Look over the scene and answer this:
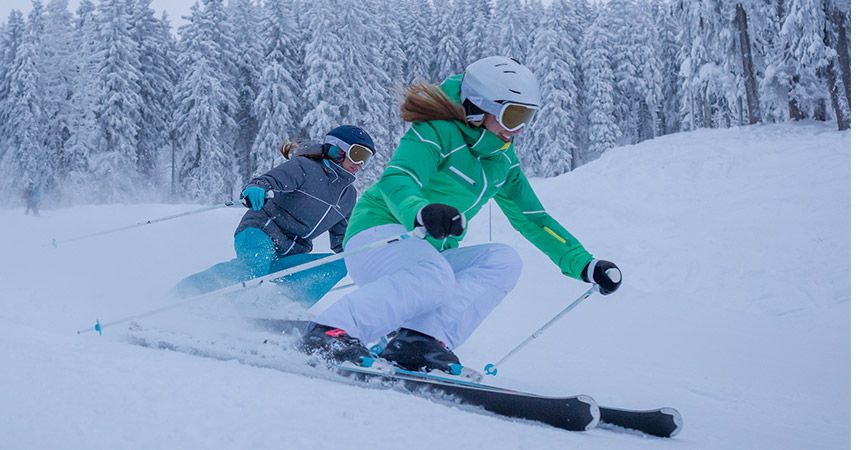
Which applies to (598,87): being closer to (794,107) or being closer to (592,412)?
(794,107)

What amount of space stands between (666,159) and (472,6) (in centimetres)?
2829

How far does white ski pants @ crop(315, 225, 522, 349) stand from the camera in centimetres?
321

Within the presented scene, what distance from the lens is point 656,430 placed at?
2.85m

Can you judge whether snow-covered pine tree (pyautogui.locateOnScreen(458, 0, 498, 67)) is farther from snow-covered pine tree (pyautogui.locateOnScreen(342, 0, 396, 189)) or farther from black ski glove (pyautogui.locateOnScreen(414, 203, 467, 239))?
black ski glove (pyautogui.locateOnScreen(414, 203, 467, 239))

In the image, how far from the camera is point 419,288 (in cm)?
326

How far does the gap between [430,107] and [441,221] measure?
837 mm

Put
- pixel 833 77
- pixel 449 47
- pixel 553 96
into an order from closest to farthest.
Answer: pixel 833 77
pixel 553 96
pixel 449 47

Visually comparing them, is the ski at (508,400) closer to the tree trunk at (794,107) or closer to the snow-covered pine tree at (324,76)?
the tree trunk at (794,107)

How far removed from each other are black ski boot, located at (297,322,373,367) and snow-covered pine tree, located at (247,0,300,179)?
3000 centimetres

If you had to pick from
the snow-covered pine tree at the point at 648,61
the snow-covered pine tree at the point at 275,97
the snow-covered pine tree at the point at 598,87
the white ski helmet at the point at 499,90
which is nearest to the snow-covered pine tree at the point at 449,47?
the snow-covered pine tree at the point at 598,87

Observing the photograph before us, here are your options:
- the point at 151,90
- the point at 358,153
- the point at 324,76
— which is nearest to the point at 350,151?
the point at 358,153

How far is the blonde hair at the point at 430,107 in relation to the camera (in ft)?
11.4

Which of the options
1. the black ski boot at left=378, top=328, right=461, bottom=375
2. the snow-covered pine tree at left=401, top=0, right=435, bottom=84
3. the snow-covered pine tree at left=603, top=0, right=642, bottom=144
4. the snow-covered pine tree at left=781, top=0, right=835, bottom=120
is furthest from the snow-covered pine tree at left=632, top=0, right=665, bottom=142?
the black ski boot at left=378, top=328, right=461, bottom=375

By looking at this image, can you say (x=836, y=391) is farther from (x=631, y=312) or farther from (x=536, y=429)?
(x=536, y=429)
